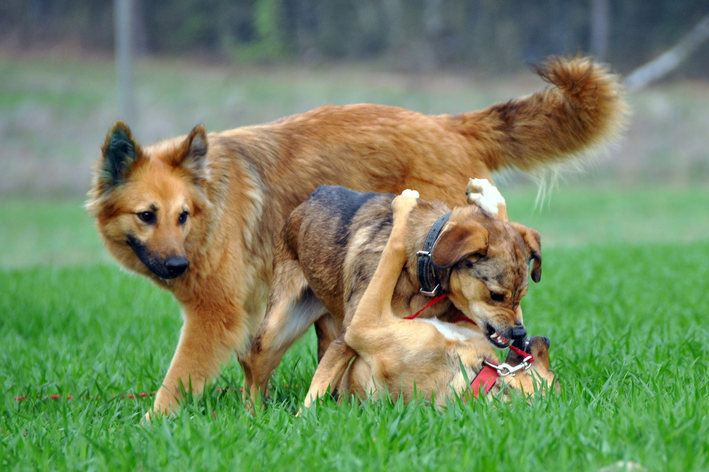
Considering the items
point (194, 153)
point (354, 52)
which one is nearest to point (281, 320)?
point (194, 153)

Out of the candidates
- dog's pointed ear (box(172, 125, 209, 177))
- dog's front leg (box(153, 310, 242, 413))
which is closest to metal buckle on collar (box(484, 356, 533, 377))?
dog's front leg (box(153, 310, 242, 413))

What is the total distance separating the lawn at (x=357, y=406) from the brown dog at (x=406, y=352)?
7.5 inches

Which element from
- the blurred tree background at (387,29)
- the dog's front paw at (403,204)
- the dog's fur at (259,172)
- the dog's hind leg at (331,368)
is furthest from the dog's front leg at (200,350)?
the blurred tree background at (387,29)

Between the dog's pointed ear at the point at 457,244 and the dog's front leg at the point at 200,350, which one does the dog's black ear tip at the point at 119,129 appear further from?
the dog's pointed ear at the point at 457,244

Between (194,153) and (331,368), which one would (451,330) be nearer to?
(331,368)

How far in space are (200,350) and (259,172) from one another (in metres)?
1.22

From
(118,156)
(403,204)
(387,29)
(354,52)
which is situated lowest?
(403,204)

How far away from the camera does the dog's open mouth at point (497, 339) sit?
3.50 meters

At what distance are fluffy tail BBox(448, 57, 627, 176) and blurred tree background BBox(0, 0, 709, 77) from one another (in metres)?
19.4

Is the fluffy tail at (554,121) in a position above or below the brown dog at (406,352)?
above

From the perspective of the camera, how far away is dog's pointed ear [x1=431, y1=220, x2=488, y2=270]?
329 cm

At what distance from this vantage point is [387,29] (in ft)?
A: 78.1

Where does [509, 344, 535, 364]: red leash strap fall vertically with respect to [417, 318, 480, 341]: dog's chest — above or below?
below

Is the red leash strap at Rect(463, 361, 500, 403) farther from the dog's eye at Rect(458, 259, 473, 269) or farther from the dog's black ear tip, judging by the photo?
the dog's black ear tip
